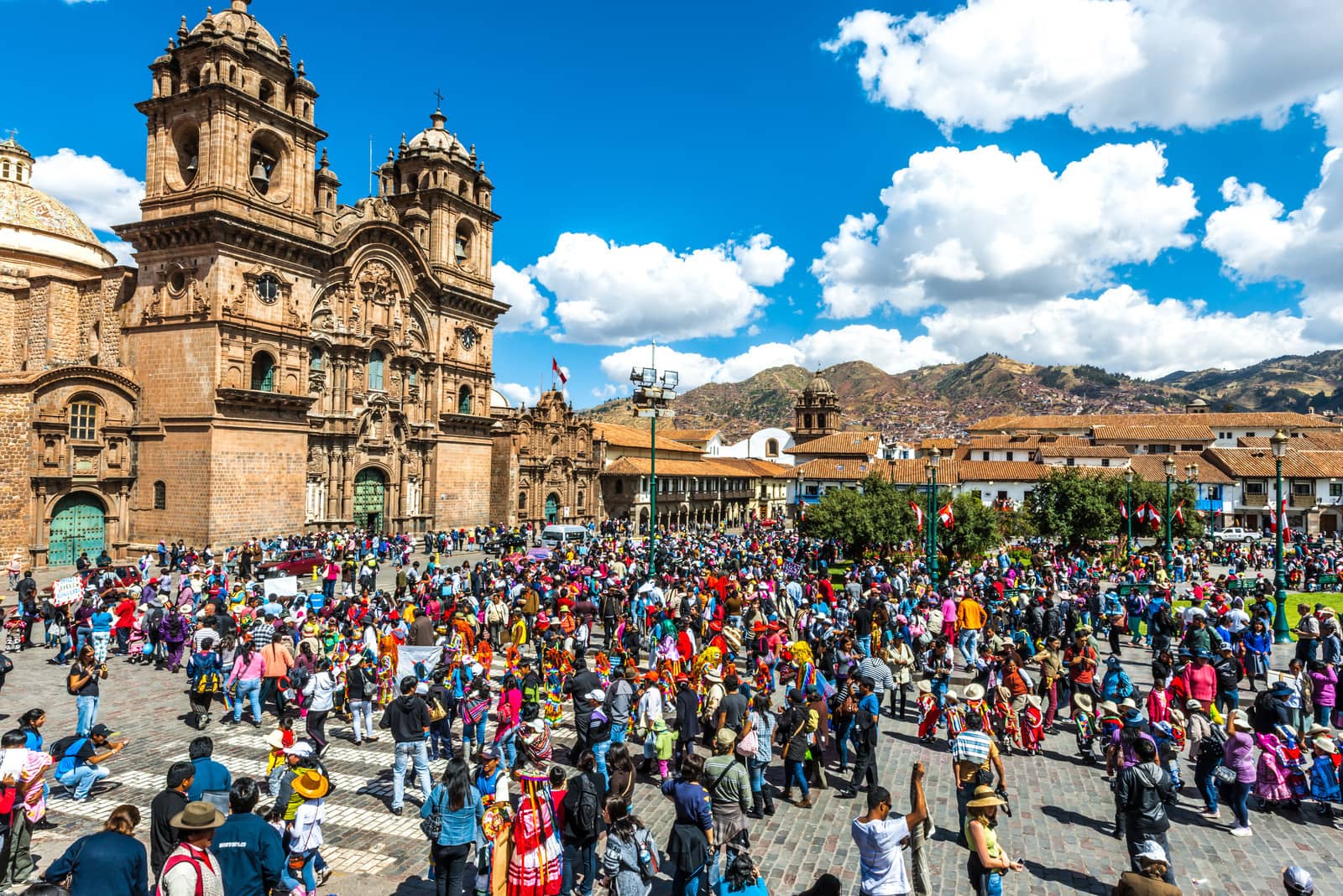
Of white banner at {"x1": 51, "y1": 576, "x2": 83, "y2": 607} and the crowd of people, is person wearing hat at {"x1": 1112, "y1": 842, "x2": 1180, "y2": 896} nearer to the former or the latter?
the crowd of people

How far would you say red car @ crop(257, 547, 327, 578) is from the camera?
24.8 meters

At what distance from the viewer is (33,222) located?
38094 millimetres

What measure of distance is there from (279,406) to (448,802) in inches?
1277

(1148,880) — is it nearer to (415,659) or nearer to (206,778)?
(206,778)

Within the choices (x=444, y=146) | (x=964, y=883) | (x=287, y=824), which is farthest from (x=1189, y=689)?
(x=444, y=146)

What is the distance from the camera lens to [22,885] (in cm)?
711

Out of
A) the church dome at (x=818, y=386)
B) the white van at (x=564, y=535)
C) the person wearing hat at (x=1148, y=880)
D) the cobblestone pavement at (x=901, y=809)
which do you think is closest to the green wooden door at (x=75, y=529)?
the white van at (x=564, y=535)

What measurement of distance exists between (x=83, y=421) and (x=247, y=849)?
3294 cm

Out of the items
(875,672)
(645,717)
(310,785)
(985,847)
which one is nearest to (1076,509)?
(875,672)

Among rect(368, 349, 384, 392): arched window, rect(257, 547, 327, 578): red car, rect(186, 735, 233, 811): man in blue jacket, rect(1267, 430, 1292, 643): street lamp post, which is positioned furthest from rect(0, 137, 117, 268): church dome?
rect(1267, 430, 1292, 643): street lamp post

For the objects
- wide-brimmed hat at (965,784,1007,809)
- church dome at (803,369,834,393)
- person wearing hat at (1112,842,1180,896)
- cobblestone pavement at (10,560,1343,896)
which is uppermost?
church dome at (803,369,834,393)

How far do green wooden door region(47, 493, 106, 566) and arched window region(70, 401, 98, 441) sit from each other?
2367 millimetres

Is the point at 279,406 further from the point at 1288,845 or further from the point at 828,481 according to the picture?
the point at 828,481

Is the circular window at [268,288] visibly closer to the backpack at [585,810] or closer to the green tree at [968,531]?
the green tree at [968,531]
